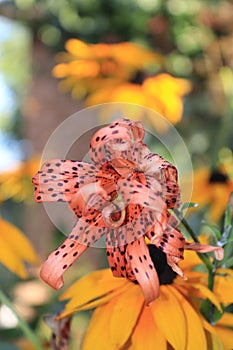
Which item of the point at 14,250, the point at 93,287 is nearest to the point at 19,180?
the point at 14,250

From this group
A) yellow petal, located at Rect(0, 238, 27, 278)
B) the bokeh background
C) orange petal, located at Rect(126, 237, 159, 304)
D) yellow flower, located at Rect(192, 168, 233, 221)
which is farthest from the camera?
the bokeh background

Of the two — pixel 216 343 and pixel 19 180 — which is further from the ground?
pixel 19 180

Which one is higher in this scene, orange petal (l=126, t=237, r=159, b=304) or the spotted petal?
the spotted petal

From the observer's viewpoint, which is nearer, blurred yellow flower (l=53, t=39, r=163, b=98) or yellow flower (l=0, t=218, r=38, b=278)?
yellow flower (l=0, t=218, r=38, b=278)

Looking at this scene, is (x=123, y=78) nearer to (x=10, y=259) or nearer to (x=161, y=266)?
(x=10, y=259)

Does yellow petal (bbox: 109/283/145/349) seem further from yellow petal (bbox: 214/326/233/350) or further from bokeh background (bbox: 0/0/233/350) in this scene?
bokeh background (bbox: 0/0/233/350)

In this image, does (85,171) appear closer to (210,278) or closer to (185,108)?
(210,278)

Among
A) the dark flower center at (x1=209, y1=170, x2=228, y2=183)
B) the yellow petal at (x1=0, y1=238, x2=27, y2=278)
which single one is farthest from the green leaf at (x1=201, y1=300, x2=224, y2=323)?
the dark flower center at (x1=209, y1=170, x2=228, y2=183)
